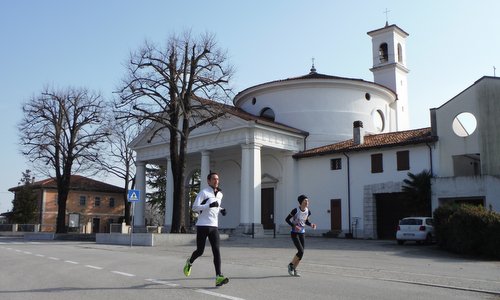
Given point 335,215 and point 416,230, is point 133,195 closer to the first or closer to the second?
point 416,230

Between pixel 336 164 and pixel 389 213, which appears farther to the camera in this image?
pixel 336 164

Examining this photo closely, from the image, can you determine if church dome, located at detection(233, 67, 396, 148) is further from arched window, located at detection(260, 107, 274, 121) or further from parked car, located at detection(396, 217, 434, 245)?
parked car, located at detection(396, 217, 434, 245)

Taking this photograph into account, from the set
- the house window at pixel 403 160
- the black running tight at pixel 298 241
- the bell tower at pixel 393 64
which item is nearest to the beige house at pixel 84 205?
the bell tower at pixel 393 64

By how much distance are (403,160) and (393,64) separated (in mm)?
16550

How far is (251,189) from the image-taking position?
33375mm

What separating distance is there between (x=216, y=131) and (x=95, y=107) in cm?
1010

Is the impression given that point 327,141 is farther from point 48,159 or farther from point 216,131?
point 48,159

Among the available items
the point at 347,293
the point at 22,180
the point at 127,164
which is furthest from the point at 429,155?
the point at 22,180

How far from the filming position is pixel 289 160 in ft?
121

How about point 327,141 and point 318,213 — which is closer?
point 318,213

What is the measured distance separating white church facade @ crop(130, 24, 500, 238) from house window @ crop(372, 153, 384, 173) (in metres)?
0.06

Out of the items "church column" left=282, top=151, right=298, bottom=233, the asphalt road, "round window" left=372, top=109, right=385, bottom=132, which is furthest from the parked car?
"round window" left=372, top=109, right=385, bottom=132

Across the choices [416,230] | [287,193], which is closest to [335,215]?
[287,193]

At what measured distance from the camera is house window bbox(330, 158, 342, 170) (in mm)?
34531
